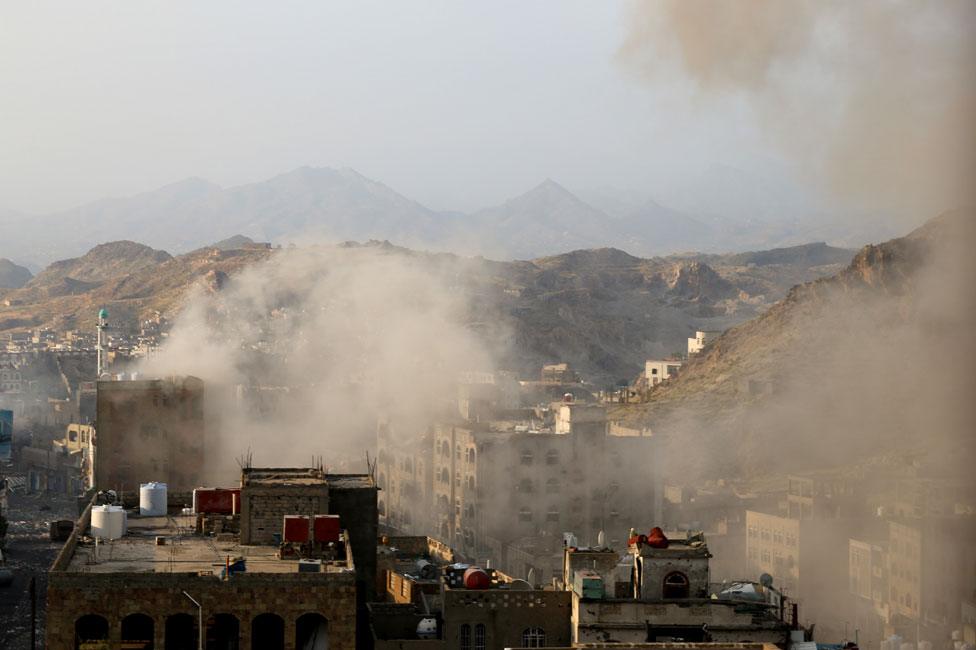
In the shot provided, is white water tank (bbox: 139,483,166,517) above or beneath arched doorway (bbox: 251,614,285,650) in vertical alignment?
above

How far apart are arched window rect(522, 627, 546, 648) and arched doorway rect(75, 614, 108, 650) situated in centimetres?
753

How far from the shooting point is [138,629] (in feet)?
92.9

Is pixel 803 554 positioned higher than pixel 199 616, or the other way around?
pixel 199 616

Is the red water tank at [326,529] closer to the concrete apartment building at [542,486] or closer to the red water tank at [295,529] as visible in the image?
the red water tank at [295,529]

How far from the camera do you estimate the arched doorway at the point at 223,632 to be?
2808cm

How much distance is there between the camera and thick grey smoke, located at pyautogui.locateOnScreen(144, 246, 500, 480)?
75500 mm

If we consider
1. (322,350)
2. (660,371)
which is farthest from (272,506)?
(322,350)

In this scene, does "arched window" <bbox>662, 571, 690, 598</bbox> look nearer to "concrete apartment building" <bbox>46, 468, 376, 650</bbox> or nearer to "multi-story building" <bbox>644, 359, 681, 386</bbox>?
"concrete apartment building" <bbox>46, 468, 376, 650</bbox>

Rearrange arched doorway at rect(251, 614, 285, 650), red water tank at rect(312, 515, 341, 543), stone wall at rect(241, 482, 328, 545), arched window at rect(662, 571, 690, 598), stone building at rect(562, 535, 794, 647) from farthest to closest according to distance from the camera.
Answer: stone wall at rect(241, 482, 328, 545) → red water tank at rect(312, 515, 341, 543) → arched window at rect(662, 571, 690, 598) → stone building at rect(562, 535, 794, 647) → arched doorway at rect(251, 614, 285, 650)

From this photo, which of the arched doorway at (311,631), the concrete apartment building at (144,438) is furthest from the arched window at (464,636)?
the concrete apartment building at (144,438)

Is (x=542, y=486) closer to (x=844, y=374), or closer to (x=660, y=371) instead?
(x=844, y=374)

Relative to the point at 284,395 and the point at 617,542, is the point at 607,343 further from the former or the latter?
the point at 617,542

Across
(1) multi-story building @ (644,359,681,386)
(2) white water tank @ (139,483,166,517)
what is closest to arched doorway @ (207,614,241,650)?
(2) white water tank @ (139,483,166,517)

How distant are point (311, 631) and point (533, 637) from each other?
480 cm
